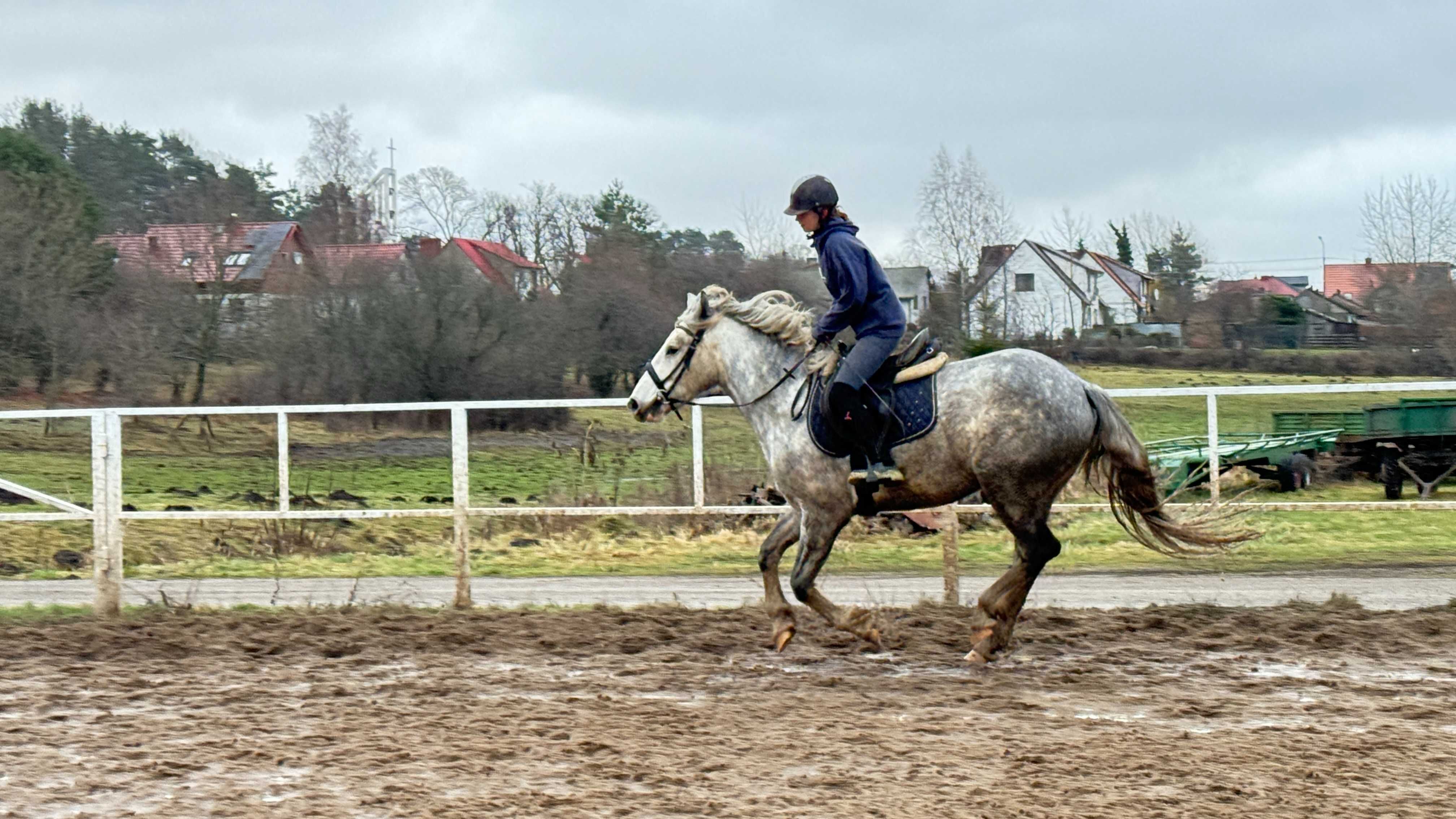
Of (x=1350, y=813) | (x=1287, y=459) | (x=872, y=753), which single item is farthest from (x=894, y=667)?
(x=1287, y=459)

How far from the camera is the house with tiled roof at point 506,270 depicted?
32.1 m

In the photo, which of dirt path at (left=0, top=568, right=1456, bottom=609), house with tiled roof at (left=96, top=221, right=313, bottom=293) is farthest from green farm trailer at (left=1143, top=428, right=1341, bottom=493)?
house with tiled roof at (left=96, top=221, right=313, bottom=293)

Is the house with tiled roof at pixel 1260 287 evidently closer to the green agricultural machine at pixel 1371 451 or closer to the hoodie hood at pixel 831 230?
the green agricultural machine at pixel 1371 451

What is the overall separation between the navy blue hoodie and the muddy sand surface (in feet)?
6.05

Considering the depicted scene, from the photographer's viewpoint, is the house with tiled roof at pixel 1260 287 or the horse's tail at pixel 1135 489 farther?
the house with tiled roof at pixel 1260 287

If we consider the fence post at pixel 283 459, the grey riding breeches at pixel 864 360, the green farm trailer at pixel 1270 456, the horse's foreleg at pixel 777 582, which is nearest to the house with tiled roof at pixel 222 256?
the green farm trailer at pixel 1270 456

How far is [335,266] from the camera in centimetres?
3177

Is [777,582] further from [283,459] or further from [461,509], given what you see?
[283,459]

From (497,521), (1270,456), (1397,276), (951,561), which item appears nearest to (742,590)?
(951,561)

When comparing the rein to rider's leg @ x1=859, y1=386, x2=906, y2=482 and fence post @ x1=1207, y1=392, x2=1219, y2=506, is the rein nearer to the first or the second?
rider's leg @ x1=859, y1=386, x2=906, y2=482

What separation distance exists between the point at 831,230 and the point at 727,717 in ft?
9.08

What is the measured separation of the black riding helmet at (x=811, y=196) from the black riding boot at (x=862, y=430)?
101cm

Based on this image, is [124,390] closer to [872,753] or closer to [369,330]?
[369,330]

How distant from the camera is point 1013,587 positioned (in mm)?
7109
